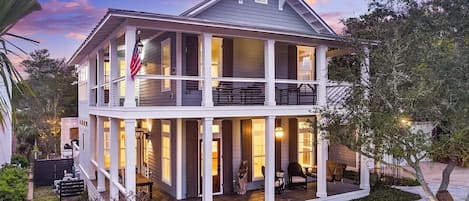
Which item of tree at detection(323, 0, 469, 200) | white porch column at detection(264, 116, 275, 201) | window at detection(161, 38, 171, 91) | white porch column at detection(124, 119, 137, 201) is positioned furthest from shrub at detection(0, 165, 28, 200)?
tree at detection(323, 0, 469, 200)

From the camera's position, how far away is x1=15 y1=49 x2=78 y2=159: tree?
99.3ft

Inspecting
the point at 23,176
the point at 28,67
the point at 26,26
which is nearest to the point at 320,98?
the point at 23,176

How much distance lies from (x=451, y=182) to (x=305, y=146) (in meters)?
6.82

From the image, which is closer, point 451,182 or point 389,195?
point 389,195

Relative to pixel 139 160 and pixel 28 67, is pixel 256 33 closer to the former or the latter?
pixel 139 160

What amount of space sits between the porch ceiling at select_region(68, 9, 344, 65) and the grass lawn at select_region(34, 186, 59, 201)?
810 cm

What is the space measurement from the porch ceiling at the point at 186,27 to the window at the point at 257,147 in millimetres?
3784

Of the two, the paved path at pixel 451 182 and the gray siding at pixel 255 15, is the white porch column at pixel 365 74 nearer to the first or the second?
the gray siding at pixel 255 15

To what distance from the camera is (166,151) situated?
47.6 feet

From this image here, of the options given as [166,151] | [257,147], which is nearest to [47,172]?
[166,151]

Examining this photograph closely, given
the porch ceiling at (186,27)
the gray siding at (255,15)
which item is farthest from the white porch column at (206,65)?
the gray siding at (255,15)

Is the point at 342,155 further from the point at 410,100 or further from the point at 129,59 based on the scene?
the point at 129,59

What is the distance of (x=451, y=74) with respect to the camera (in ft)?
30.0

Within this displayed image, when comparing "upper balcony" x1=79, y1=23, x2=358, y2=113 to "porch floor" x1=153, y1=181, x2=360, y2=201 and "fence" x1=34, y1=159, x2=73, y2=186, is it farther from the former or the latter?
"fence" x1=34, y1=159, x2=73, y2=186
